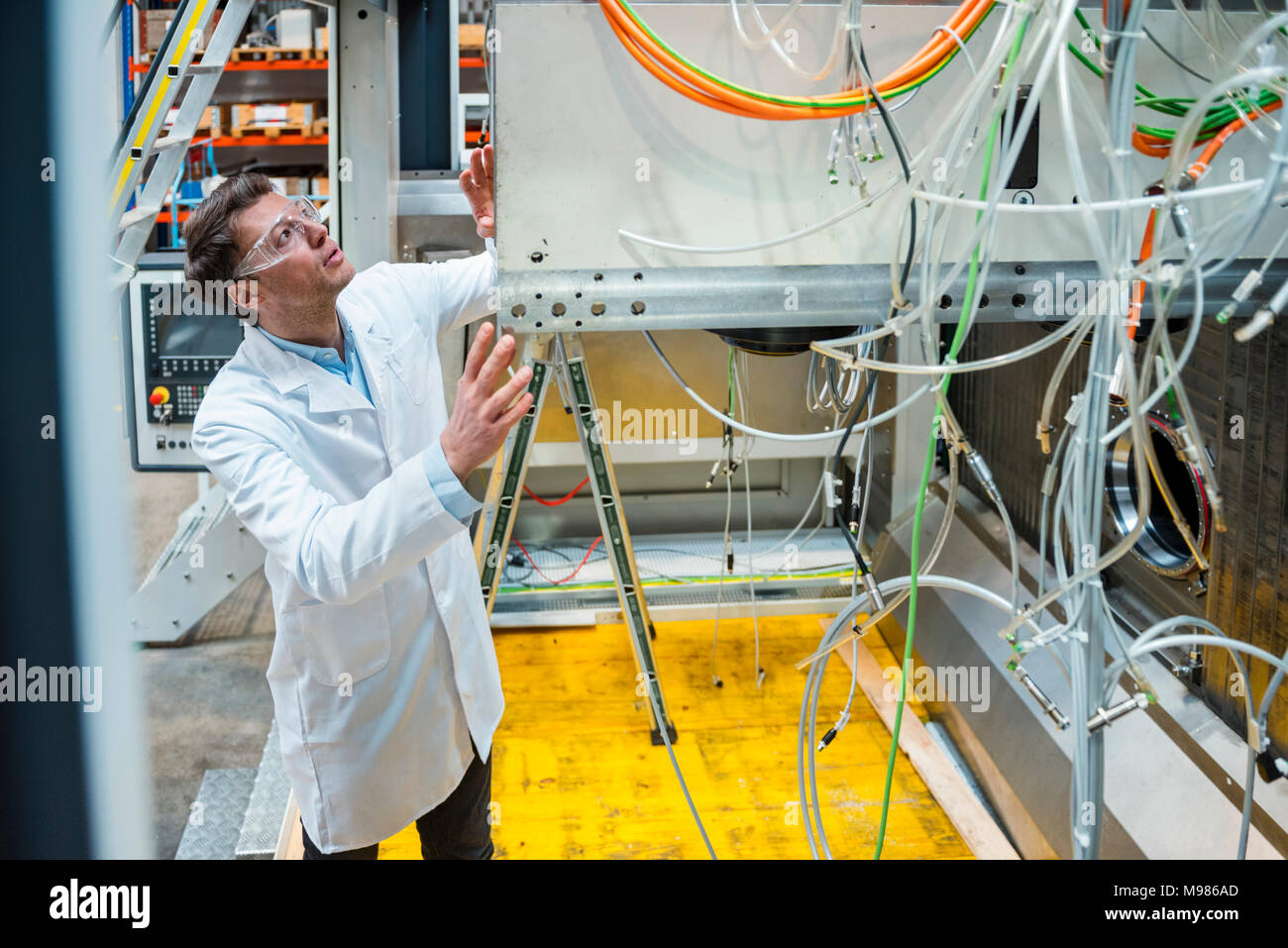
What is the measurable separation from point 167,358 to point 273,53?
3.14m

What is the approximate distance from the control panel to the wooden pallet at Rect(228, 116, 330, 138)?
109 inches

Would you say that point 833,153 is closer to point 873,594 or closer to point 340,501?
point 873,594

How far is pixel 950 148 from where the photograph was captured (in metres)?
1.12

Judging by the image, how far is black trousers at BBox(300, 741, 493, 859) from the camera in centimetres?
192

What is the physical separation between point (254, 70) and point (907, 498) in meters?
4.52

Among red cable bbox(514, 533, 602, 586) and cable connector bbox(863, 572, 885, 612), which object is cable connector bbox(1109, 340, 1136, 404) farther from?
red cable bbox(514, 533, 602, 586)

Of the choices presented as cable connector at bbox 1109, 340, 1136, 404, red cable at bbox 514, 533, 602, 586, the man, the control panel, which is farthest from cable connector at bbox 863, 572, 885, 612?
the control panel

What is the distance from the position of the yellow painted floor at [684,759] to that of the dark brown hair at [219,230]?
52.8 inches

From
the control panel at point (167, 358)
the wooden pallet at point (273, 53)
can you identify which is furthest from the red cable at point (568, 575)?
the wooden pallet at point (273, 53)

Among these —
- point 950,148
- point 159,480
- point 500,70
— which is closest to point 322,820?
point 500,70

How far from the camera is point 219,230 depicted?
5.21 feet

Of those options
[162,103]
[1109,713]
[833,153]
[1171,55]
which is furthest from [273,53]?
[1109,713]

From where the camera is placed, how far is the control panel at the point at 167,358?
10.2ft
